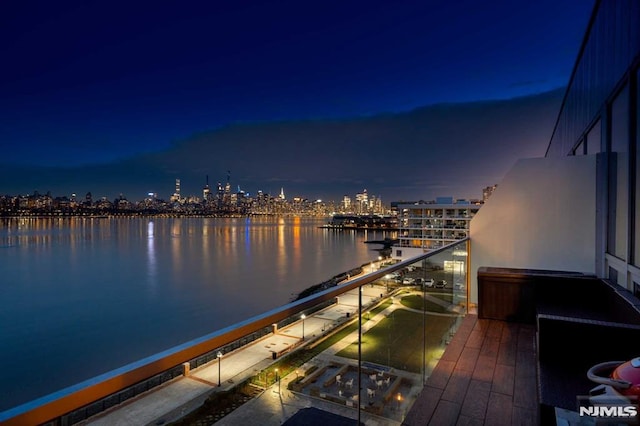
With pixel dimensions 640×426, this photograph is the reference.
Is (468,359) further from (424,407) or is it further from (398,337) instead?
(424,407)

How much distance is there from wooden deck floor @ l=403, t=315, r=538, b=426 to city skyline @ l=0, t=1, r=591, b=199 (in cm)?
620

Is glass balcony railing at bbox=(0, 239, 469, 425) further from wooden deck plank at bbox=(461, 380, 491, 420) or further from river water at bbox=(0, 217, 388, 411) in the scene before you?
river water at bbox=(0, 217, 388, 411)

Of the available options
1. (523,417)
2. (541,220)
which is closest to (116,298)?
(541,220)

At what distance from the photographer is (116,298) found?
26.0m

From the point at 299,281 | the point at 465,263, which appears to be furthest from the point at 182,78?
the point at 465,263

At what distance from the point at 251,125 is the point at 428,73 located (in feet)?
170

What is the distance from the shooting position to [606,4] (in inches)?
163

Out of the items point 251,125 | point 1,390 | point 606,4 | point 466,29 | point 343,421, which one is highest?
point 251,125

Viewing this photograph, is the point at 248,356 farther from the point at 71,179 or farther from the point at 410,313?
the point at 71,179

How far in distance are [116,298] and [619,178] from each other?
2948 cm

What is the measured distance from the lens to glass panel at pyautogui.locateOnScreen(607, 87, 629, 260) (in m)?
3.42

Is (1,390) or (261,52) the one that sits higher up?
(261,52)

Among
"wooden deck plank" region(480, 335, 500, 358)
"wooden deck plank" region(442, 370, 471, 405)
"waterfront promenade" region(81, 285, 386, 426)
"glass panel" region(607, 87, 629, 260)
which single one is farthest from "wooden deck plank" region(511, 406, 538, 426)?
"waterfront promenade" region(81, 285, 386, 426)

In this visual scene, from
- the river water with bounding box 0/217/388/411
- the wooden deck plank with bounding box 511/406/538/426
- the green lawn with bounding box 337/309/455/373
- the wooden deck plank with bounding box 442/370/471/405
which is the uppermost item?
the green lawn with bounding box 337/309/455/373
